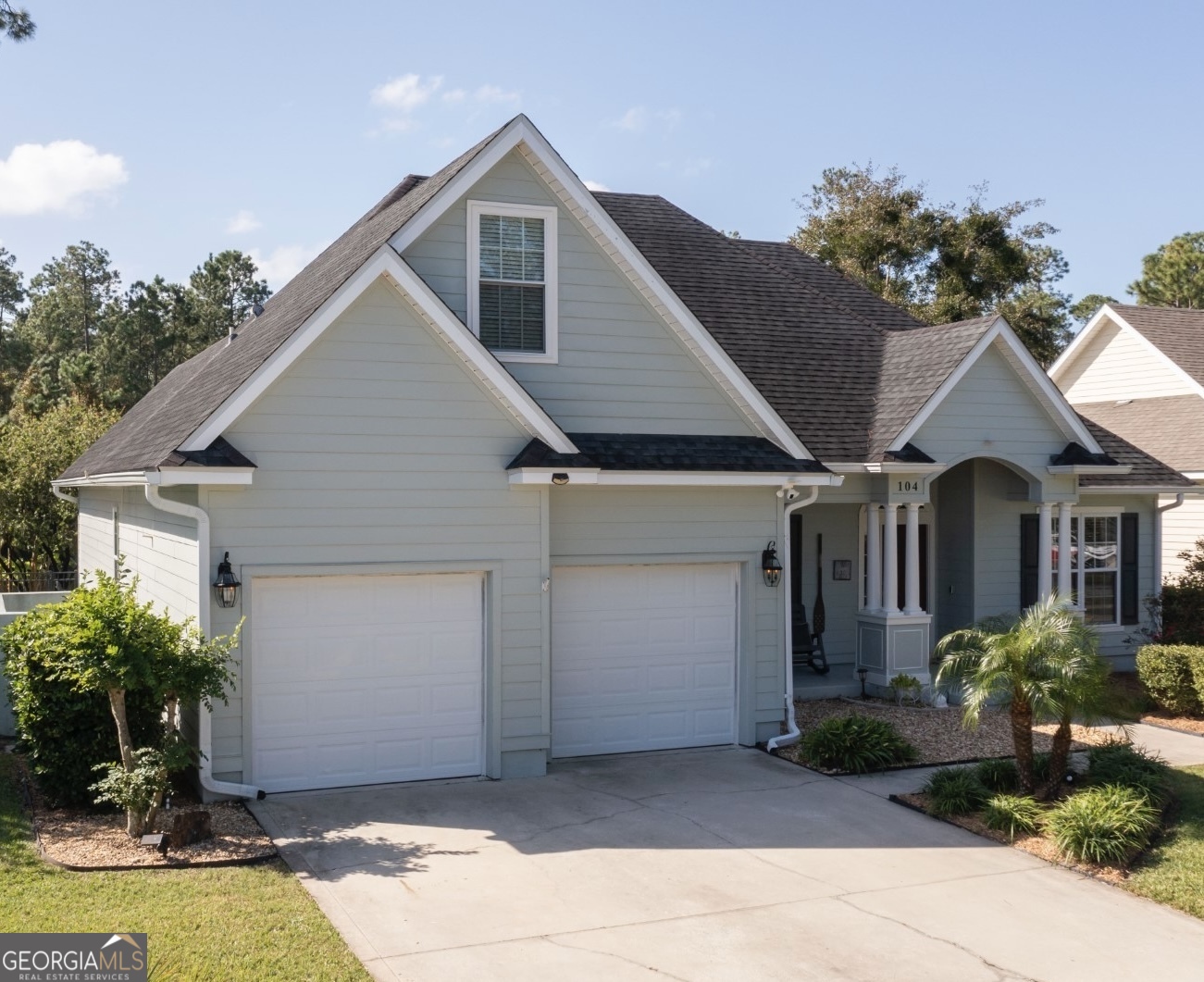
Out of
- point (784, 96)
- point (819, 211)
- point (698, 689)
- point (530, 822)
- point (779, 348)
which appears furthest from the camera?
point (819, 211)

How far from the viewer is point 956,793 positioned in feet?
35.4

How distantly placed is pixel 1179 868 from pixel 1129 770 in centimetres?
175

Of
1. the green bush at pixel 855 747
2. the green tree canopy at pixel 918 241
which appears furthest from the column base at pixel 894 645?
the green tree canopy at pixel 918 241

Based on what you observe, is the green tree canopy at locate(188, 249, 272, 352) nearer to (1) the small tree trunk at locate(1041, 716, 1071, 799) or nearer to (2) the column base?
(2) the column base

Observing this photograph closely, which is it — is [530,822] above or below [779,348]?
below

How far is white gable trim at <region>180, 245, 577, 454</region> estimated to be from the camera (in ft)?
34.1

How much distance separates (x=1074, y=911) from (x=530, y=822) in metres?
4.55

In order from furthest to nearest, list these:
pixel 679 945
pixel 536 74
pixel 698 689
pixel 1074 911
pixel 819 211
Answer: pixel 819 211 → pixel 698 689 → pixel 536 74 → pixel 1074 911 → pixel 679 945

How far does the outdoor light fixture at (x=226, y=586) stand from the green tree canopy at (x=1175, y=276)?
4977cm

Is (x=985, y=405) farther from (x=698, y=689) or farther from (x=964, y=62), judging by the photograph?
(x=698, y=689)

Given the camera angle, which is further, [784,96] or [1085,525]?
[1085,525]

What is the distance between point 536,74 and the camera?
1223 cm

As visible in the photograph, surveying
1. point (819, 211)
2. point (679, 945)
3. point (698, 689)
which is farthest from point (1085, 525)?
point (819, 211)

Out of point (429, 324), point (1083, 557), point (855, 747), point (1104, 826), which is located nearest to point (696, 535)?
point (855, 747)
